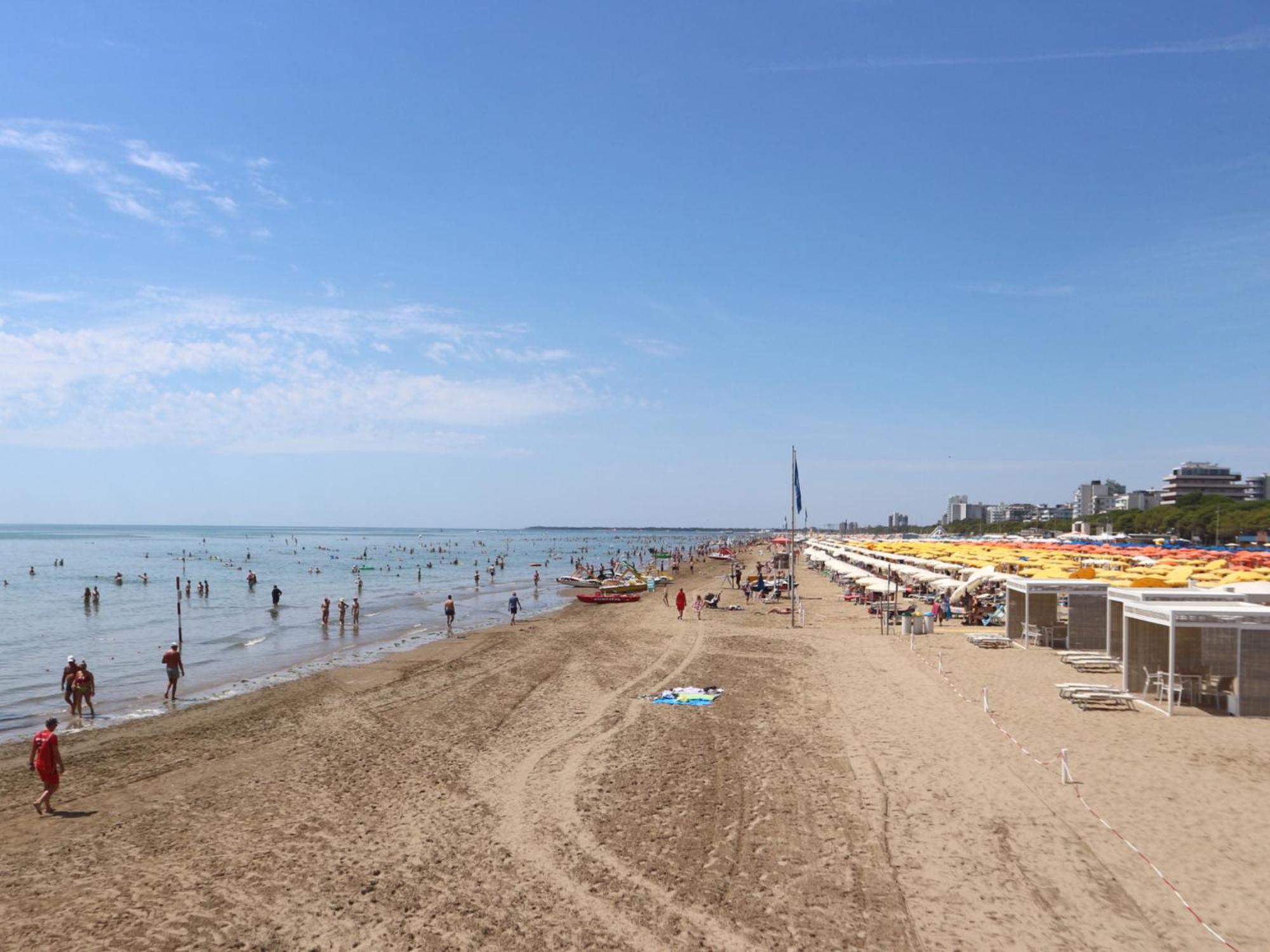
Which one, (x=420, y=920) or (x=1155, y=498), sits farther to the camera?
(x=1155, y=498)

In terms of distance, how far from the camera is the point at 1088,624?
21.6 m

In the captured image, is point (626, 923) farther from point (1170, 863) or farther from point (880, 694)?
point (880, 694)

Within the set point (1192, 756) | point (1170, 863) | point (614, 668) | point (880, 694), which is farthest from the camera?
point (614, 668)

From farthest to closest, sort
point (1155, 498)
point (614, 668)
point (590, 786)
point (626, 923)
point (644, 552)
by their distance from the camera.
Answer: point (1155, 498) → point (644, 552) → point (614, 668) → point (590, 786) → point (626, 923)

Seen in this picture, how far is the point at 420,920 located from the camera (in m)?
7.43

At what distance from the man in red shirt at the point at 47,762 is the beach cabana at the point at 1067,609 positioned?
72.4ft

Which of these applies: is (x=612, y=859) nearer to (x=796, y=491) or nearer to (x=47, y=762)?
(x=47, y=762)

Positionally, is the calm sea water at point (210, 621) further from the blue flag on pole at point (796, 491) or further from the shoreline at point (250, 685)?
the blue flag on pole at point (796, 491)

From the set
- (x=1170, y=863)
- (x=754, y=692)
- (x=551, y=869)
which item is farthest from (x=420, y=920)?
(x=754, y=692)

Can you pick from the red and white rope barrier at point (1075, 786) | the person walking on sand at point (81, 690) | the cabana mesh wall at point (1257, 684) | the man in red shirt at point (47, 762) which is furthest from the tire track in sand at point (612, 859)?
the person walking on sand at point (81, 690)

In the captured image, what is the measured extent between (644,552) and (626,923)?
118 metres

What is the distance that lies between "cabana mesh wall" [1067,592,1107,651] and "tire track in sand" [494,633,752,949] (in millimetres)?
13804

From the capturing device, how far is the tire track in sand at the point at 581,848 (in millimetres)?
7117

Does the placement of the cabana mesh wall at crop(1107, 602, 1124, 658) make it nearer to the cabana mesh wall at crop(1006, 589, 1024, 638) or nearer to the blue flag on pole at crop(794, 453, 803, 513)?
the cabana mesh wall at crop(1006, 589, 1024, 638)
